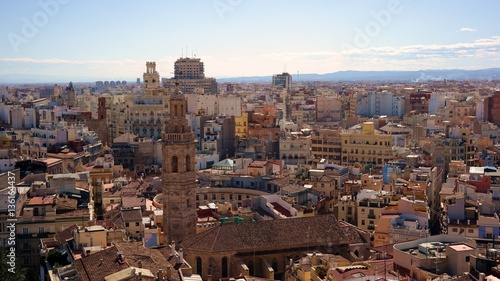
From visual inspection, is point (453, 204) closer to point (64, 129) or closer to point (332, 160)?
point (332, 160)

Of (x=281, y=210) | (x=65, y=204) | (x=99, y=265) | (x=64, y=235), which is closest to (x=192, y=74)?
(x=281, y=210)

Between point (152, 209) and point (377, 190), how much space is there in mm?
18511

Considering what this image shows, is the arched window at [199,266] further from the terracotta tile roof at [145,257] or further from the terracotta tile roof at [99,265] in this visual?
the terracotta tile roof at [99,265]

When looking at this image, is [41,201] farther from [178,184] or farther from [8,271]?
[8,271]

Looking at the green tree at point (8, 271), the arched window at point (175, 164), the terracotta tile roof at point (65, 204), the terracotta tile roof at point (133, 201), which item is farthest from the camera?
the terracotta tile roof at point (133, 201)

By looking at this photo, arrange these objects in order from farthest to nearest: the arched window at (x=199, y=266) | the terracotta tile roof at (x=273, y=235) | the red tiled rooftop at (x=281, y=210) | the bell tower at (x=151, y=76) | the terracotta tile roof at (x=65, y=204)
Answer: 1. the bell tower at (x=151, y=76)
2. the red tiled rooftop at (x=281, y=210)
3. the terracotta tile roof at (x=65, y=204)
4. the terracotta tile roof at (x=273, y=235)
5. the arched window at (x=199, y=266)

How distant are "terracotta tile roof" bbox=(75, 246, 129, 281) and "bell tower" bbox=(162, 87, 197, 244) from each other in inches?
388

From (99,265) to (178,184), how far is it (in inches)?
482

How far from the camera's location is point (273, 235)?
131ft

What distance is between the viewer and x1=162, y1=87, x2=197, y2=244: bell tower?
4353 centimetres

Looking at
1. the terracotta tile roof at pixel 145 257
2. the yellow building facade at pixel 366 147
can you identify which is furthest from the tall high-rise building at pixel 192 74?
the terracotta tile roof at pixel 145 257

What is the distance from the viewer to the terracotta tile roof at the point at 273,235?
127 feet

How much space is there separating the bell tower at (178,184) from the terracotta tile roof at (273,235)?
3.78 m

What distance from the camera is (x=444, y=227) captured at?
4488 centimetres
